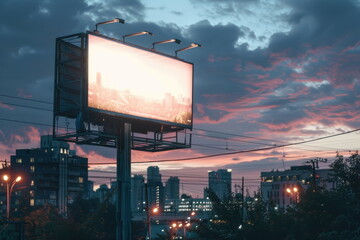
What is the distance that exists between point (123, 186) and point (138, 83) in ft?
26.9

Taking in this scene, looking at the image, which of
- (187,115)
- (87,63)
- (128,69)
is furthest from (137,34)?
(187,115)

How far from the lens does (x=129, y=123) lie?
1694 inches

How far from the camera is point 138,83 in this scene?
4262 cm

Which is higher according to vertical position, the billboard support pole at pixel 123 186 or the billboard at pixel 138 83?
the billboard at pixel 138 83

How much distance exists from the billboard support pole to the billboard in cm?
226

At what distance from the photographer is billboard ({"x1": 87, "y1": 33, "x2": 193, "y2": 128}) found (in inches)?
1554

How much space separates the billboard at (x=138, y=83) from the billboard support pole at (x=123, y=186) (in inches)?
89.1

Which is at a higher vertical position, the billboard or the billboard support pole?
the billboard

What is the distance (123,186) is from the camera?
41.9m

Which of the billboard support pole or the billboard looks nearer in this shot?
the billboard

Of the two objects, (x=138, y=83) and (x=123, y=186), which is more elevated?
(x=138, y=83)

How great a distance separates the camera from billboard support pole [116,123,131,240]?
41844 mm

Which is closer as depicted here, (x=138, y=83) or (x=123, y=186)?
(x=123, y=186)

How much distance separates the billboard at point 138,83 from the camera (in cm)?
3947
